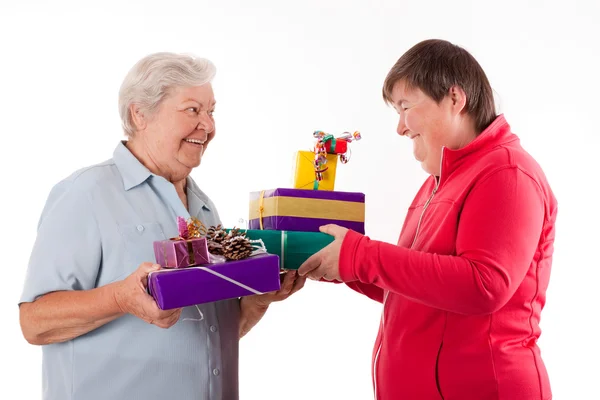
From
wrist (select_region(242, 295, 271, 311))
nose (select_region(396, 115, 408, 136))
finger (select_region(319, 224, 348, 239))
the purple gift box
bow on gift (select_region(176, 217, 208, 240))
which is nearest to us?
the purple gift box

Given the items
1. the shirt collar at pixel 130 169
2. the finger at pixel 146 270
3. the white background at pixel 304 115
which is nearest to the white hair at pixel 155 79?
the shirt collar at pixel 130 169

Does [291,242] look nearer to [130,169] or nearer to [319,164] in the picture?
[319,164]

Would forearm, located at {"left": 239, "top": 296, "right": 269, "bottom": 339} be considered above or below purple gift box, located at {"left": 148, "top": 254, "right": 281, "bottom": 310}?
below

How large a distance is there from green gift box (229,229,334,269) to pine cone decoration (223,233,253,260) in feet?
0.74

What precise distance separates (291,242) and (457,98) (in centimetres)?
67

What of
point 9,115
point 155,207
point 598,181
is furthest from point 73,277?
point 598,181

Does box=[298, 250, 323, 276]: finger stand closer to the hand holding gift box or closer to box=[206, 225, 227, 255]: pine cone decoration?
the hand holding gift box

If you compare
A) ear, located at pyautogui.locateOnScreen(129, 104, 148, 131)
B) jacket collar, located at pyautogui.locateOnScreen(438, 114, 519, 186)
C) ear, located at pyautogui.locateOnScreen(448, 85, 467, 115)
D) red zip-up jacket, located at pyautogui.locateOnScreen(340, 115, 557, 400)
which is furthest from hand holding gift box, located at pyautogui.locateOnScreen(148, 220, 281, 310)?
ear, located at pyautogui.locateOnScreen(448, 85, 467, 115)

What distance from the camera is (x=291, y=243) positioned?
203cm

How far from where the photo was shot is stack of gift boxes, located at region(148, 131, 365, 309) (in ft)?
5.45

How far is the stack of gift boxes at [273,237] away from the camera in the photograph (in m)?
1.66

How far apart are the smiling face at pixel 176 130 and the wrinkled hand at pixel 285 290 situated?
0.48m

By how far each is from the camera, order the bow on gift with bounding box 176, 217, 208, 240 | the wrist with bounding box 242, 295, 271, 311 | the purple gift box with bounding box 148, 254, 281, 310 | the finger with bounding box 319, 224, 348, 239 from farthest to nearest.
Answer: the wrist with bounding box 242, 295, 271, 311
the finger with bounding box 319, 224, 348, 239
the bow on gift with bounding box 176, 217, 208, 240
the purple gift box with bounding box 148, 254, 281, 310

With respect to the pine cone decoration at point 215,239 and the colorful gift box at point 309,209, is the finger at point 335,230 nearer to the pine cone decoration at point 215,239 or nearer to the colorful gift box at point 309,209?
the colorful gift box at point 309,209
